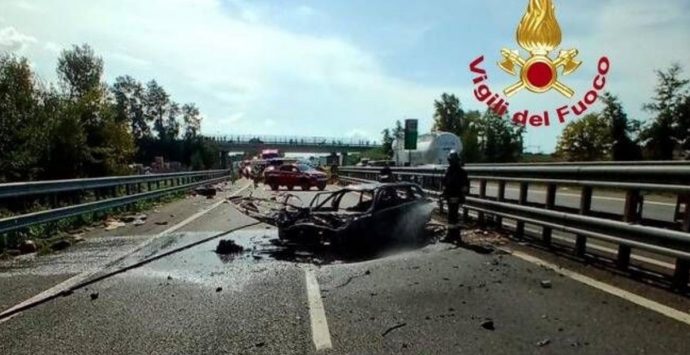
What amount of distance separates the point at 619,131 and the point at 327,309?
5524cm

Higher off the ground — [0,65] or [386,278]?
[0,65]

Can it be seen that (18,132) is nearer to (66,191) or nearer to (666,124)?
(66,191)

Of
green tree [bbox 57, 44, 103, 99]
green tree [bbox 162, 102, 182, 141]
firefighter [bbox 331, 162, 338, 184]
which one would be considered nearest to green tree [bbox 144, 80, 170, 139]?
green tree [bbox 162, 102, 182, 141]

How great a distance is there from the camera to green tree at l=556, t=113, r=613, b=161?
217 feet

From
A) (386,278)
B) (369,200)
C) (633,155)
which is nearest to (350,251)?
(369,200)

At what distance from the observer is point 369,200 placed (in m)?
9.30

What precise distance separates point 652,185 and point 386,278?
296 cm

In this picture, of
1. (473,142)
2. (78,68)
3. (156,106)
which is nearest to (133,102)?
(156,106)

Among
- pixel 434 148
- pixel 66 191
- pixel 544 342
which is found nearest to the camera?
pixel 544 342

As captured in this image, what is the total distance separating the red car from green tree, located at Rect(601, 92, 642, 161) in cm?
3414

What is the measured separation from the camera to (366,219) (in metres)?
8.24

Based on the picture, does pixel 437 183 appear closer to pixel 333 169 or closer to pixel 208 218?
pixel 208 218

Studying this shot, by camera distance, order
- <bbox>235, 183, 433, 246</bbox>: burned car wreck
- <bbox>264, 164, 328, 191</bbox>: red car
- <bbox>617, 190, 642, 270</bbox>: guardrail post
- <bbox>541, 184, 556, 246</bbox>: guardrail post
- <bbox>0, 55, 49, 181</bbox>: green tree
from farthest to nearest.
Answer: <bbox>264, 164, 328, 191</bbox>: red car < <bbox>0, 55, 49, 181</bbox>: green tree < <bbox>235, 183, 433, 246</bbox>: burned car wreck < <bbox>541, 184, 556, 246</bbox>: guardrail post < <bbox>617, 190, 642, 270</bbox>: guardrail post

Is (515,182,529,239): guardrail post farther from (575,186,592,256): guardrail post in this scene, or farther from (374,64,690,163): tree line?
(374,64,690,163): tree line
